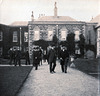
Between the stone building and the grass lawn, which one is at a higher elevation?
the stone building

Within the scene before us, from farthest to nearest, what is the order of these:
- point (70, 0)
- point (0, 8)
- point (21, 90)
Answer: point (21, 90) → point (70, 0) → point (0, 8)

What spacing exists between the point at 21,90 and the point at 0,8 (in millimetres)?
1738

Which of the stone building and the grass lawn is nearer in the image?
the grass lawn

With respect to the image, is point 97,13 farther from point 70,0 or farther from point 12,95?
point 12,95

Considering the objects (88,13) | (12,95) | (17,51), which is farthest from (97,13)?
(17,51)

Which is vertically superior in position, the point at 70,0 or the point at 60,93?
the point at 70,0

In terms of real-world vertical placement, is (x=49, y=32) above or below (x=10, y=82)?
above

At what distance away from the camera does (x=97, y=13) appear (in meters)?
5.02

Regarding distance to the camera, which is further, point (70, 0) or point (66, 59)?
point (66, 59)

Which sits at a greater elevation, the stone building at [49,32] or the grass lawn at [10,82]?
the stone building at [49,32]

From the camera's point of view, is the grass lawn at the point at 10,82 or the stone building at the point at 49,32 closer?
the grass lawn at the point at 10,82

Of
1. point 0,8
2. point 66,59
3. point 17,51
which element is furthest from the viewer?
point 17,51

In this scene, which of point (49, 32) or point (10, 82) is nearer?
point (10, 82)

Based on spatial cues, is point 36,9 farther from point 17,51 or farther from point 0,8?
point 17,51
